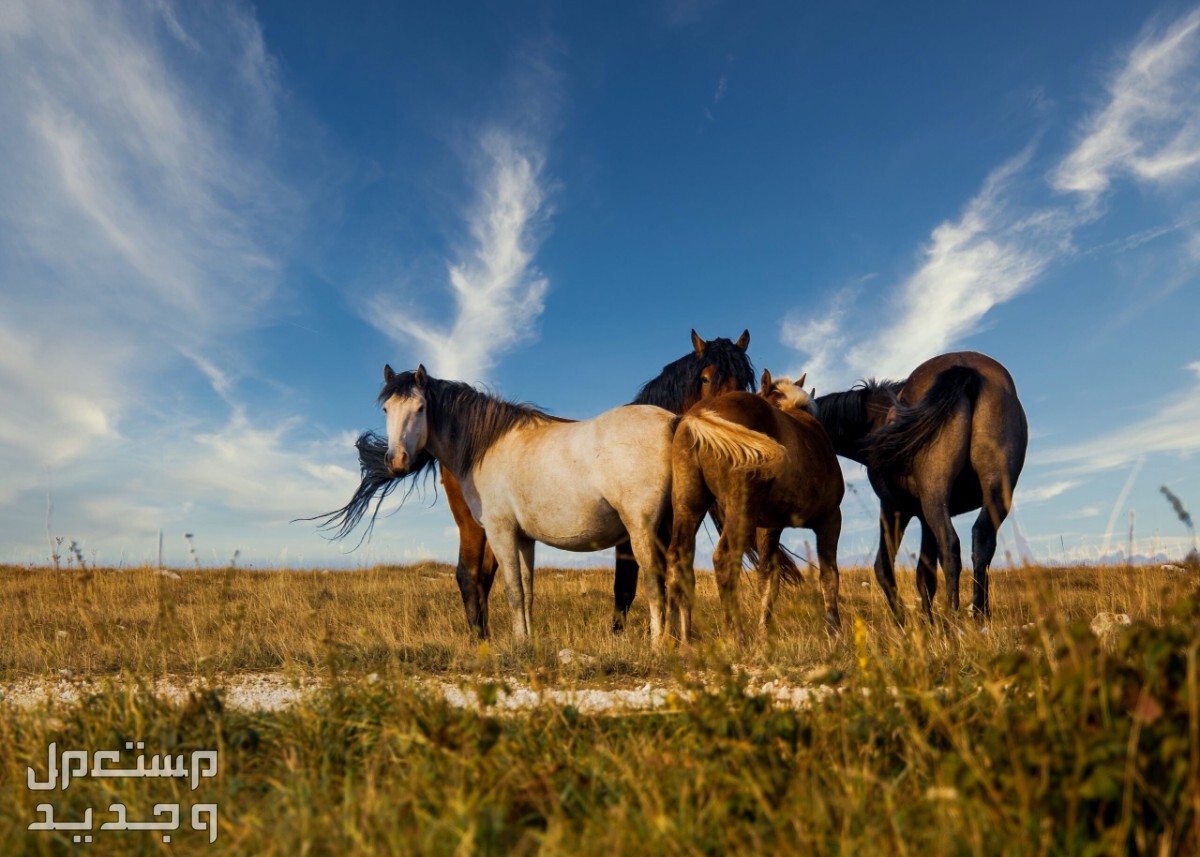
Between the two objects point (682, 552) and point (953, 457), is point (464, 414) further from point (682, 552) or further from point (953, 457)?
point (953, 457)

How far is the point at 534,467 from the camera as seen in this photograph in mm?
7160

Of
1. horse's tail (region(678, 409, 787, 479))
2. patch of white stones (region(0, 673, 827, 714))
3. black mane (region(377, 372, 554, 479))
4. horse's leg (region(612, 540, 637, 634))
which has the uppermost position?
black mane (region(377, 372, 554, 479))

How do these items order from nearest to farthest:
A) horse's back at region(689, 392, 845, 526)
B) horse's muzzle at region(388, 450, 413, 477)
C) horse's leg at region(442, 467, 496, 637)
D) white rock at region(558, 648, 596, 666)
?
white rock at region(558, 648, 596, 666) → horse's back at region(689, 392, 845, 526) → horse's muzzle at region(388, 450, 413, 477) → horse's leg at region(442, 467, 496, 637)

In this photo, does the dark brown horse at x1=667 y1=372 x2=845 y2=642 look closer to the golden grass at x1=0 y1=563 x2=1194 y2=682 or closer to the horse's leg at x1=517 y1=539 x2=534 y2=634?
the golden grass at x1=0 y1=563 x2=1194 y2=682

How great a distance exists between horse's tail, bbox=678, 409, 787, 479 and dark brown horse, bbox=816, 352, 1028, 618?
7.88ft

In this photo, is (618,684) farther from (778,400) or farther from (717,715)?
(778,400)

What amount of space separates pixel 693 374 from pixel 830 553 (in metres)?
2.55

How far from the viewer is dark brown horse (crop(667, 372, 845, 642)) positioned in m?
5.79

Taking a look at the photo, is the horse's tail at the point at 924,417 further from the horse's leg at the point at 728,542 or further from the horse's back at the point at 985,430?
the horse's leg at the point at 728,542

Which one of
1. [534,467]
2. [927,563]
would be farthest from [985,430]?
[534,467]

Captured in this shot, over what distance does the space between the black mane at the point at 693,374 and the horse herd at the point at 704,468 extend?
2cm

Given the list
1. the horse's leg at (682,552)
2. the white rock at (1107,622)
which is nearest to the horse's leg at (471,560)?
the horse's leg at (682,552)

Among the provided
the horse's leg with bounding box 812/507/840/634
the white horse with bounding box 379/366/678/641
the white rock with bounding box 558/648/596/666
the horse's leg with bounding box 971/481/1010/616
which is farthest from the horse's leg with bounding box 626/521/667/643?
the horse's leg with bounding box 971/481/1010/616

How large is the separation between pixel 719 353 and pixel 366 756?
594cm
